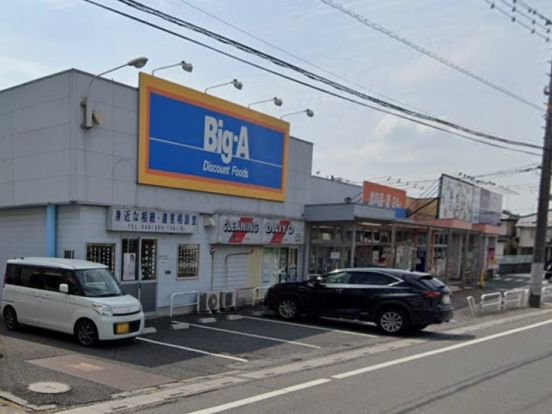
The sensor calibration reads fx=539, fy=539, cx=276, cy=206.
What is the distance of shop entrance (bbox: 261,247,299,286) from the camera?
63.1 feet

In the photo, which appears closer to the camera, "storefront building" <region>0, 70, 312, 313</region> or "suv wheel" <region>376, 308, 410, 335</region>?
"storefront building" <region>0, 70, 312, 313</region>

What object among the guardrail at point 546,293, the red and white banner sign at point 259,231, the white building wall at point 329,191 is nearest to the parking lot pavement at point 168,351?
the red and white banner sign at point 259,231

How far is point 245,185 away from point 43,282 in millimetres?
7862

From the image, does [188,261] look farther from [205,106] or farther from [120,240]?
[205,106]

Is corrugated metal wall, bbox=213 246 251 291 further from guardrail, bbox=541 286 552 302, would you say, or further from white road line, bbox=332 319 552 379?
guardrail, bbox=541 286 552 302

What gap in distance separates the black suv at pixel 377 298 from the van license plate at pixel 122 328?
5560 millimetres

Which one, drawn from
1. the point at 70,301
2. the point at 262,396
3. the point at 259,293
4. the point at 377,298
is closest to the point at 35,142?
the point at 70,301

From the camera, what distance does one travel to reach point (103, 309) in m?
10.6

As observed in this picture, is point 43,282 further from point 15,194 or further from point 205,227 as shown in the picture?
point 205,227

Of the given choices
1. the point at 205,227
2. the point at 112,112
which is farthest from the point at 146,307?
the point at 112,112

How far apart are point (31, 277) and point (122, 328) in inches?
106

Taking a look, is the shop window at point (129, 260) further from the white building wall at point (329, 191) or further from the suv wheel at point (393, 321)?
the white building wall at point (329, 191)

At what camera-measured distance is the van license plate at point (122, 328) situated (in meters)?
10.6

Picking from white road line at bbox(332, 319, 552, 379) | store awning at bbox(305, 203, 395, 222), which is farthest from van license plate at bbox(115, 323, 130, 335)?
store awning at bbox(305, 203, 395, 222)
